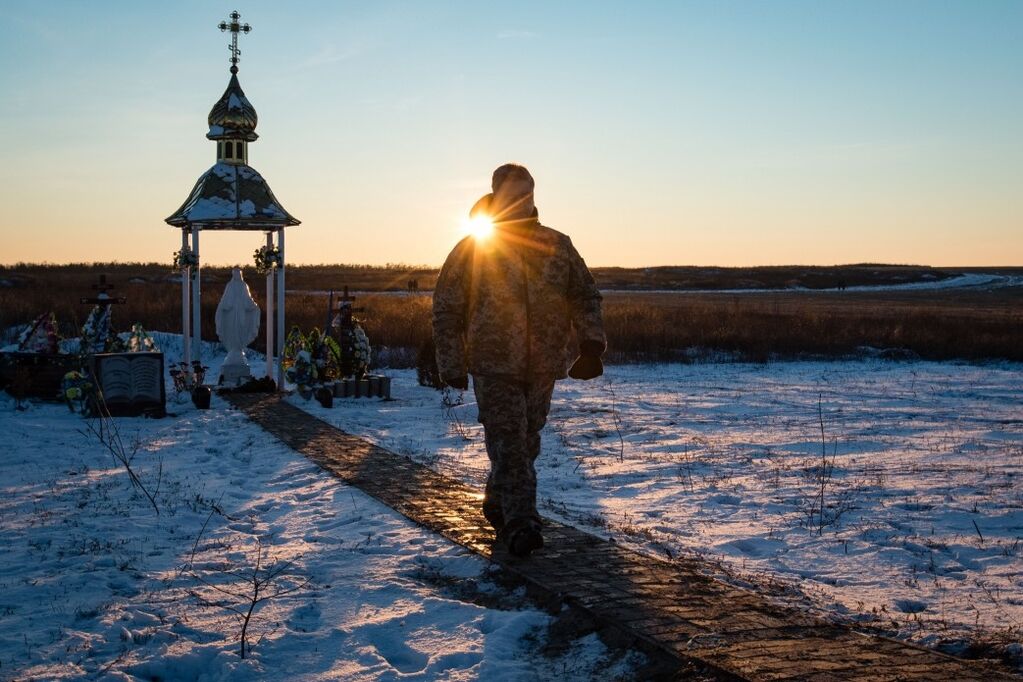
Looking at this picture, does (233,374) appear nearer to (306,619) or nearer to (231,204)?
(231,204)

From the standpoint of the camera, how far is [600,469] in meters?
9.93

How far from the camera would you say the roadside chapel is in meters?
16.1

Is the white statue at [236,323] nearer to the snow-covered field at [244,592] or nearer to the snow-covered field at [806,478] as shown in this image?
the snow-covered field at [806,478]

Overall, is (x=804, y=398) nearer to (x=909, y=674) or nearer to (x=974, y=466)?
(x=974, y=466)

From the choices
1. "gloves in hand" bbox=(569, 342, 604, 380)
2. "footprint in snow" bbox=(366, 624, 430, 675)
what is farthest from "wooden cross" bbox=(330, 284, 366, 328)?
"footprint in snow" bbox=(366, 624, 430, 675)

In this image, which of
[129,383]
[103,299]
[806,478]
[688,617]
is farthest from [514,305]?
[103,299]

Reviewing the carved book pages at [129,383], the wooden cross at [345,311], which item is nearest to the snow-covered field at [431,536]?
the carved book pages at [129,383]

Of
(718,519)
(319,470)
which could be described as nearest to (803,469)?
(718,519)

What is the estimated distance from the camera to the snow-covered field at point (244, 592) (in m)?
4.36

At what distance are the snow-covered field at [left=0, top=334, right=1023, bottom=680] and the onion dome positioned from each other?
5721 millimetres

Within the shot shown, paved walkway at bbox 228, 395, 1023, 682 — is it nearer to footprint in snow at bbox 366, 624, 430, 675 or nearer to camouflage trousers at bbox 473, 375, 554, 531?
camouflage trousers at bbox 473, 375, 554, 531

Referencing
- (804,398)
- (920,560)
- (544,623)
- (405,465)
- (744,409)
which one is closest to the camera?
(544,623)

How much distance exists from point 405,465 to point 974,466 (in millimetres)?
5785

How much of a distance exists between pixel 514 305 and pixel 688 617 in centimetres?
220
